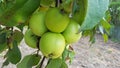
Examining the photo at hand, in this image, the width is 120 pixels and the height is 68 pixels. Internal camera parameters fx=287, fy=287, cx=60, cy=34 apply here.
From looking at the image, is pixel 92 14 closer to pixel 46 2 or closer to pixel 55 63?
pixel 46 2

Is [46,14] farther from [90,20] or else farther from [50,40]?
[90,20]

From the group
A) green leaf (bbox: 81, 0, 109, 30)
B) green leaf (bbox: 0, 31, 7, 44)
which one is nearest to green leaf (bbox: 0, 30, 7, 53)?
green leaf (bbox: 0, 31, 7, 44)

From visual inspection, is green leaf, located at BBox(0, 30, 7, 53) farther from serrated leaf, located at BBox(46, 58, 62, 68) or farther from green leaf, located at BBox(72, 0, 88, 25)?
green leaf, located at BBox(72, 0, 88, 25)

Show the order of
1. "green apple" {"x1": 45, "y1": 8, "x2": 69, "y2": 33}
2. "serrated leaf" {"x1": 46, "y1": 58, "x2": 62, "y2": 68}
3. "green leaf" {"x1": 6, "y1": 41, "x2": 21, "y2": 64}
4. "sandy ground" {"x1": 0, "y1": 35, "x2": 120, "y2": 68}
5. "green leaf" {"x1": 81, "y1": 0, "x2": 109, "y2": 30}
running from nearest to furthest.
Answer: "green leaf" {"x1": 81, "y1": 0, "x2": 109, "y2": 30} < "green apple" {"x1": 45, "y1": 8, "x2": 69, "y2": 33} < "serrated leaf" {"x1": 46, "y1": 58, "x2": 62, "y2": 68} < "green leaf" {"x1": 6, "y1": 41, "x2": 21, "y2": 64} < "sandy ground" {"x1": 0, "y1": 35, "x2": 120, "y2": 68}

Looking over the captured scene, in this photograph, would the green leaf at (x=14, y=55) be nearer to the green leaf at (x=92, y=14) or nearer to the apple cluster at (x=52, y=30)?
the apple cluster at (x=52, y=30)

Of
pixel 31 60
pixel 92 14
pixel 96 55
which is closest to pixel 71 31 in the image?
pixel 92 14
